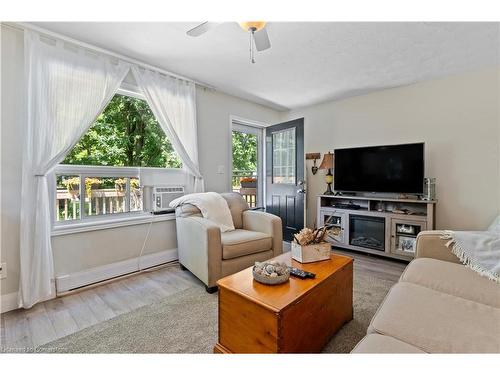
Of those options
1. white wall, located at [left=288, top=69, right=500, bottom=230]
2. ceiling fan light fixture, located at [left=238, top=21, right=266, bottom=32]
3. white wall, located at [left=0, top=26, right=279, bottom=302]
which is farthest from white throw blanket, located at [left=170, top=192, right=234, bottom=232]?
white wall, located at [left=288, top=69, right=500, bottom=230]

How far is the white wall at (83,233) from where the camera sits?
1922 mm

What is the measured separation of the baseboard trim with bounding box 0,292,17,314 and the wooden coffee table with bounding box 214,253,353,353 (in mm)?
1732

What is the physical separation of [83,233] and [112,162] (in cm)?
76

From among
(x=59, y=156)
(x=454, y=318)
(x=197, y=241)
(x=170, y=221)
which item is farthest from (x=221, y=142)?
(x=454, y=318)

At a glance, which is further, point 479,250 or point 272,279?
point 479,250

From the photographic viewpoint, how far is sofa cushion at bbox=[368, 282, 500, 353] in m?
0.89

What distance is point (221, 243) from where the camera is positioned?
87.4 inches

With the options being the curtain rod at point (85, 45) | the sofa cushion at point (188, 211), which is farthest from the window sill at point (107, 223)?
the curtain rod at point (85, 45)

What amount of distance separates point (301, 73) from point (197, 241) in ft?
7.29

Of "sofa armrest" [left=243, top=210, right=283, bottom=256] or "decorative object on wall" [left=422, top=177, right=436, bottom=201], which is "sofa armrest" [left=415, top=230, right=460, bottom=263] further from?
"decorative object on wall" [left=422, top=177, right=436, bottom=201]

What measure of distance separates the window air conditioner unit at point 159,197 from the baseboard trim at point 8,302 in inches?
50.1

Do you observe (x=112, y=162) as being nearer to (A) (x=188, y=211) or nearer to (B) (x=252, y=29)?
(A) (x=188, y=211)

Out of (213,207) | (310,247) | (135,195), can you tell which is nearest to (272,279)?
(310,247)

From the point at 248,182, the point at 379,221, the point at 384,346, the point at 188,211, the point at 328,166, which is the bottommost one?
the point at 384,346
